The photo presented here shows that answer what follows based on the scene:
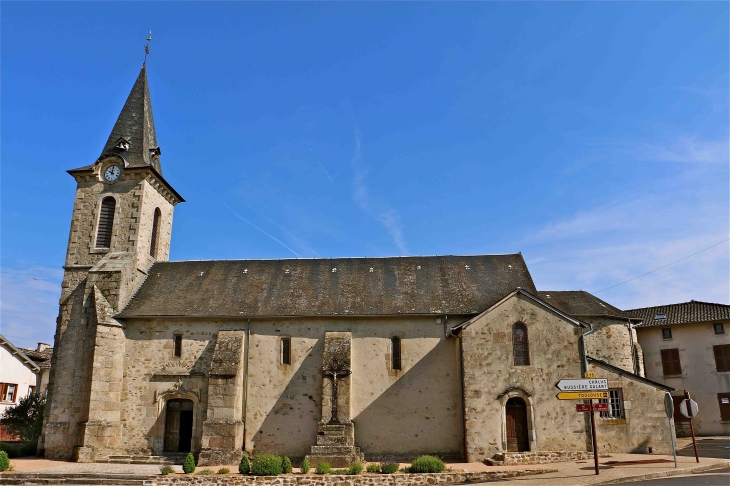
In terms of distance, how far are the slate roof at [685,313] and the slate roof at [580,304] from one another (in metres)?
5.79

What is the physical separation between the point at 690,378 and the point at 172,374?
28327mm

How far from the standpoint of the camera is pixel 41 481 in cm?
1709

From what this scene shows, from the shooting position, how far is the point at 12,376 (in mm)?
33562

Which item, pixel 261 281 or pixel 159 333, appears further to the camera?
pixel 261 281

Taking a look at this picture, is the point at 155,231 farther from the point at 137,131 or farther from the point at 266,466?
the point at 266,466

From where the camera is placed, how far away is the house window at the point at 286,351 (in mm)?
21898

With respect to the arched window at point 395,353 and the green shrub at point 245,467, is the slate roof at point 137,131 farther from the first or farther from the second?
the green shrub at point 245,467

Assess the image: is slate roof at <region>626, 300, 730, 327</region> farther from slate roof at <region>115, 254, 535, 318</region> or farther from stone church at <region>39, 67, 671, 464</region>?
slate roof at <region>115, 254, 535, 318</region>

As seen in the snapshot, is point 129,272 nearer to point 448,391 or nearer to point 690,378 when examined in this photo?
point 448,391

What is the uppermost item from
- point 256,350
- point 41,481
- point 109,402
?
point 256,350

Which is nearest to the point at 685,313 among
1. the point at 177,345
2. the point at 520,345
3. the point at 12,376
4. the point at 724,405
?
the point at 724,405

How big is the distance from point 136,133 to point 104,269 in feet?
25.8

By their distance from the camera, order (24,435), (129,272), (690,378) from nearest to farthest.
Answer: (129,272), (24,435), (690,378)

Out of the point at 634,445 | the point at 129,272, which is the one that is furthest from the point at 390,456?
the point at 129,272
